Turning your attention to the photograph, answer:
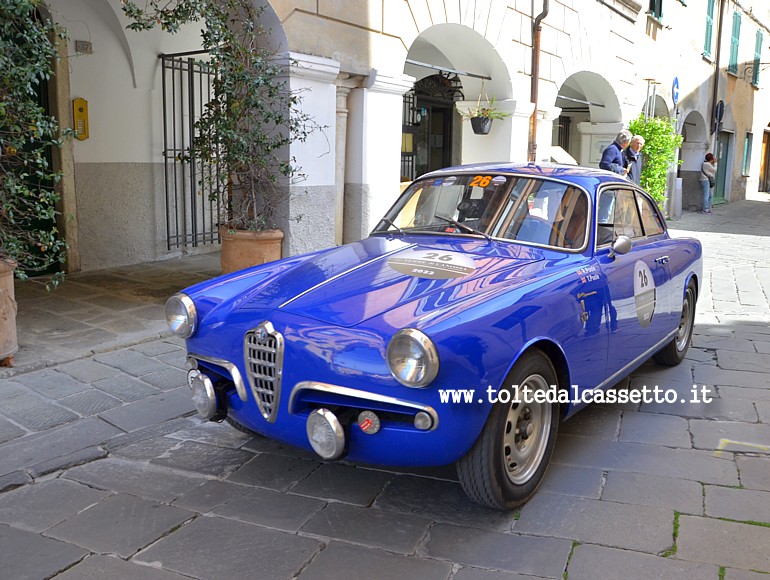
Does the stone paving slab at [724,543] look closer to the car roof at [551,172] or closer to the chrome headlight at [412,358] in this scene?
the chrome headlight at [412,358]

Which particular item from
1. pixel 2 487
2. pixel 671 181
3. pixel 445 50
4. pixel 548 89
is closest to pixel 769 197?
pixel 671 181

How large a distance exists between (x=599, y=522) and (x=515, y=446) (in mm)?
450

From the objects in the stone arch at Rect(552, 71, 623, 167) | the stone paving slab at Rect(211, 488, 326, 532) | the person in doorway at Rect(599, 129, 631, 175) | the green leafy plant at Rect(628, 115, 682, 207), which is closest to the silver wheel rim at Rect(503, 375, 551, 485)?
the stone paving slab at Rect(211, 488, 326, 532)

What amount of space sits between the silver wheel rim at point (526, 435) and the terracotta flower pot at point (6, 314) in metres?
3.43

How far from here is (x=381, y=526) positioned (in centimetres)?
297

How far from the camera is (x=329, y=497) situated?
3.22 m

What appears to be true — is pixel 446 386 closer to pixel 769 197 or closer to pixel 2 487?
pixel 2 487

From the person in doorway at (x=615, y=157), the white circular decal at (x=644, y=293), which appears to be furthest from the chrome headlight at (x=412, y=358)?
the person in doorway at (x=615, y=157)

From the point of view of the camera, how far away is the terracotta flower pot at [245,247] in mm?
6613

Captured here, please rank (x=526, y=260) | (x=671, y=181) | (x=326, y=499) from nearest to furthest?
(x=326, y=499) → (x=526, y=260) → (x=671, y=181)

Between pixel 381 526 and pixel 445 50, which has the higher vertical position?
pixel 445 50

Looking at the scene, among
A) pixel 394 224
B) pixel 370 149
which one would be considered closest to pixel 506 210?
pixel 394 224

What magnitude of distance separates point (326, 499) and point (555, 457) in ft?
4.00

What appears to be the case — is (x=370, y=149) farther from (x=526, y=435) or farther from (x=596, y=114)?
(x=596, y=114)
